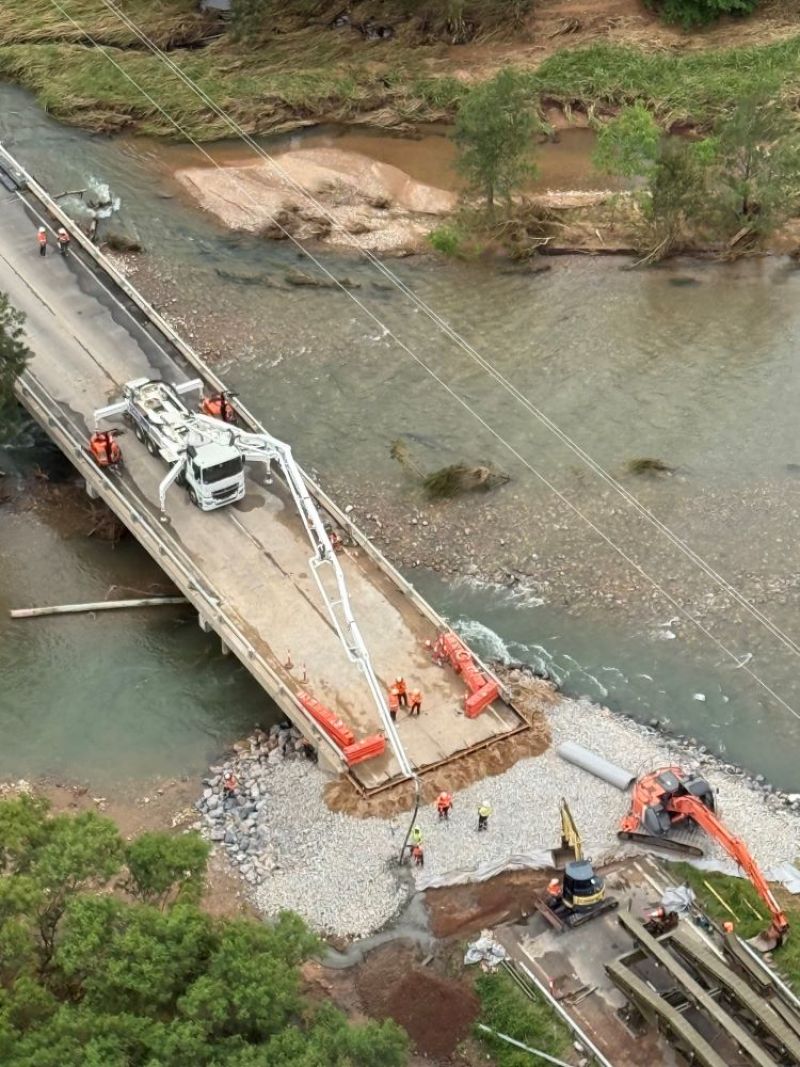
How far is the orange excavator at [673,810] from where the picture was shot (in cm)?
3238

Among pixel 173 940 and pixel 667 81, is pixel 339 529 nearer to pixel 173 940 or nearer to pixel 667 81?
pixel 173 940

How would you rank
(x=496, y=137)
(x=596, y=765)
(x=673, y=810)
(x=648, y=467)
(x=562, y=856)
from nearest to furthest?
1. (x=562, y=856)
2. (x=673, y=810)
3. (x=596, y=765)
4. (x=648, y=467)
5. (x=496, y=137)

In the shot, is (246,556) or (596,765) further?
(246,556)

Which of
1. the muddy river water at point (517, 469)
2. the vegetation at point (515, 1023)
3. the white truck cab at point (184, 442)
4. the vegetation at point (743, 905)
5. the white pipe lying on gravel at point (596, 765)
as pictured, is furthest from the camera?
the white truck cab at point (184, 442)

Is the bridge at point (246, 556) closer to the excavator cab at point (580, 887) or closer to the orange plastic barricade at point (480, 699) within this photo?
the orange plastic barricade at point (480, 699)

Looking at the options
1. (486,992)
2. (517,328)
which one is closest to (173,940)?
(486,992)

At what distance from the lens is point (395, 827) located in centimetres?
3359

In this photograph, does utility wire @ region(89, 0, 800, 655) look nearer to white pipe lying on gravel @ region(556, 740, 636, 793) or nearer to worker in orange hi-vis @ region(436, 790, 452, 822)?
white pipe lying on gravel @ region(556, 740, 636, 793)

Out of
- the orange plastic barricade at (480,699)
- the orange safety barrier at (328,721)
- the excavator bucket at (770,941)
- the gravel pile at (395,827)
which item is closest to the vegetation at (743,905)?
the excavator bucket at (770,941)

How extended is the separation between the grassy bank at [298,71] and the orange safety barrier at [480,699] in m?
39.5

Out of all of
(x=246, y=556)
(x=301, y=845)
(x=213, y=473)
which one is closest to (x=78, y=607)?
(x=246, y=556)

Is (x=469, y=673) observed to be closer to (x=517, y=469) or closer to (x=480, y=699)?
(x=480, y=699)

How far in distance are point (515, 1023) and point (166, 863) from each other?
833 cm

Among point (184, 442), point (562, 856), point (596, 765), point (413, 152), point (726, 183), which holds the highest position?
point (726, 183)
